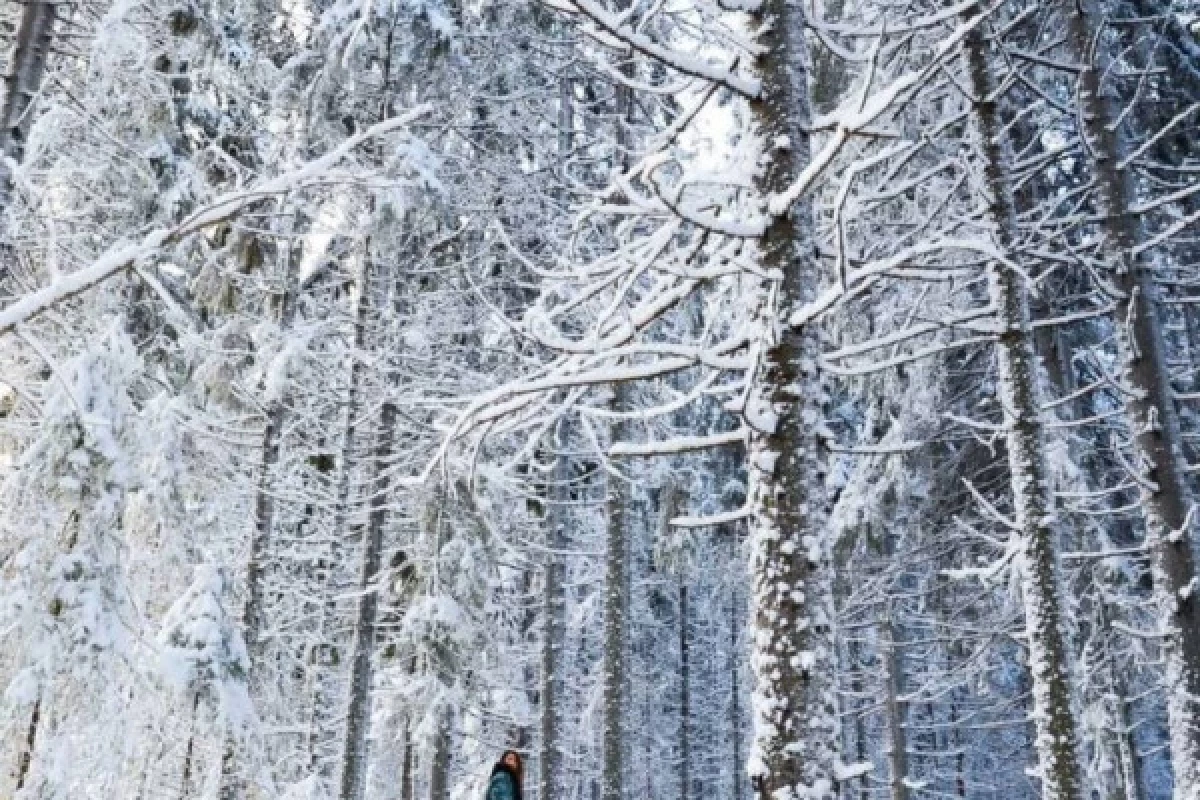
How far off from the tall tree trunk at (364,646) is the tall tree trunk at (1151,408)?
737cm

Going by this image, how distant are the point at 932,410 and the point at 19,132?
8.26m

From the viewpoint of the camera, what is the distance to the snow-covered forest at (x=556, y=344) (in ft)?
14.9

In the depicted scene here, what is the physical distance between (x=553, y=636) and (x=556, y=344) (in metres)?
10.8

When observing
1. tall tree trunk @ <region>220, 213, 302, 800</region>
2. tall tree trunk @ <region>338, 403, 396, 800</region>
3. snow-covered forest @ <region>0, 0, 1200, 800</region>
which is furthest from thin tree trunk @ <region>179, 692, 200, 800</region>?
tall tree trunk @ <region>338, 403, 396, 800</region>

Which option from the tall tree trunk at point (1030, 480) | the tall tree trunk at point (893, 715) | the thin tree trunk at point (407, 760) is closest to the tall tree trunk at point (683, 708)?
the tall tree trunk at point (893, 715)

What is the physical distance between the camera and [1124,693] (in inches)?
576

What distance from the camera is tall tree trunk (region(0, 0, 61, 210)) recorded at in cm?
475

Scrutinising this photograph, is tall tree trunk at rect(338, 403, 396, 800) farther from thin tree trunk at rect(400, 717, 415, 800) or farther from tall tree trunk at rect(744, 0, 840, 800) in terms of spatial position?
tall tree trunk at rect(744, 0, 840, 800)

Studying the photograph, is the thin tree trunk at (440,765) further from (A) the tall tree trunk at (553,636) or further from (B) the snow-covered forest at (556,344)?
(A) the tall tree trunk at (553,636)

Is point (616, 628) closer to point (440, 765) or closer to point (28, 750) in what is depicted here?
point (440, 765)

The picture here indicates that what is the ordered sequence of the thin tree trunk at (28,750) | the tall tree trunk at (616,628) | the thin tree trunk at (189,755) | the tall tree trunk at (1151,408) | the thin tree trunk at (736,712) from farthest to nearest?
the thin tree trunk at (736,712)
the tall tree trunk at (616,628)
the thin tree trunk at (189,755)
the tall tree trunk at (1151,408)
the thin tree trunk at (28,750)

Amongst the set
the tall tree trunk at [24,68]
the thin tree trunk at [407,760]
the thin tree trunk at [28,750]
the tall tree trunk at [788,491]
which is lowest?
the thin tree trunk at [407,760]

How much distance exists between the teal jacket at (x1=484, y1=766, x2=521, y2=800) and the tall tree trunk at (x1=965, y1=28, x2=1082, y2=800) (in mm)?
5125

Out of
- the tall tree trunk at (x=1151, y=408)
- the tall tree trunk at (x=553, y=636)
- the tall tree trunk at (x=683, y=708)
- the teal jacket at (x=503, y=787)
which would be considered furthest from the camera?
the tall tree trunk at (x=683, y=708)
